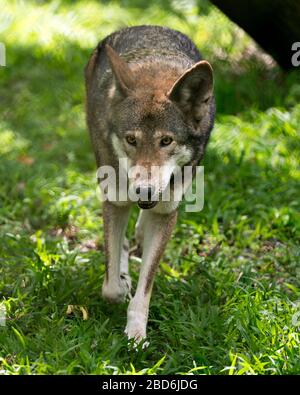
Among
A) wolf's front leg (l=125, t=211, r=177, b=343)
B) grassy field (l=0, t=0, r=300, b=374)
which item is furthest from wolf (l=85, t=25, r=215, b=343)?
grassy field (l=0, t=0, r=300, b=374)

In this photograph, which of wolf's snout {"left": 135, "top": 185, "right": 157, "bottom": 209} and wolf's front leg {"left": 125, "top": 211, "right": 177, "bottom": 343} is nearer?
wolf's snout {"left": 135, "top": 185, "right": 157, "bottom": 209}

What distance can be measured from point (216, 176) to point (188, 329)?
96.8 inches

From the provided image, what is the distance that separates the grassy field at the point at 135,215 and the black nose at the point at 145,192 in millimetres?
868

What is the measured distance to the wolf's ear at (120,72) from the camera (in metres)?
4.97

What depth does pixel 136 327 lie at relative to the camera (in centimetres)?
495

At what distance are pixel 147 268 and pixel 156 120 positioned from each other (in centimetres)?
97

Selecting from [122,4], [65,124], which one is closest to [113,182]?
[65,124]

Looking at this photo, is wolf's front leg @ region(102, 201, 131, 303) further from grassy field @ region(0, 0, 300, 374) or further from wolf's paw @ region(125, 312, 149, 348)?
wolf's paw @ region(125, 312, 149, 348)

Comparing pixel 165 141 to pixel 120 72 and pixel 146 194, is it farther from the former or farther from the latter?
pixel 120 72

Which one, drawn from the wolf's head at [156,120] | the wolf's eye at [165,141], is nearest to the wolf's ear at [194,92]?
the wolf's head at [156,120]

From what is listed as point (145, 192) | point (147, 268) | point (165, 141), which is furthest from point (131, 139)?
point (147, 268)

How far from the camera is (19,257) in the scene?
19.1 feet

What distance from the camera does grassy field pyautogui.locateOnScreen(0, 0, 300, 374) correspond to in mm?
4727
